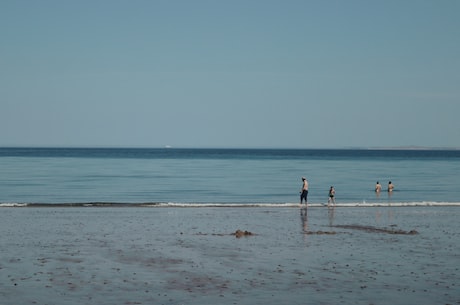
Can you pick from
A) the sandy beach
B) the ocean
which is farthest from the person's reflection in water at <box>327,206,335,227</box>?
the sandy beach

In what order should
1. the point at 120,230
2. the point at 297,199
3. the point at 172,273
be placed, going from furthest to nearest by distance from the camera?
the point at 297,199, the point at 120,230, the point at 172,273

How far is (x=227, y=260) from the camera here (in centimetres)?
2577

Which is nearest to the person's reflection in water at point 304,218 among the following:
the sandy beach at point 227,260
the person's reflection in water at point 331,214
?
the sandy beach at point 227,260

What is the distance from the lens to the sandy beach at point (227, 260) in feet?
65.3

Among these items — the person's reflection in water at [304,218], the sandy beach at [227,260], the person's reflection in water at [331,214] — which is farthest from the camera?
the person's reflection in water at [331,214]

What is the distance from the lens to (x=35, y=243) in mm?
30062

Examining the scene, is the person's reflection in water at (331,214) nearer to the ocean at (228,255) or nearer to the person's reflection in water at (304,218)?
the ocean at (228,255)

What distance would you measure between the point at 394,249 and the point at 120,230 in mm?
15600

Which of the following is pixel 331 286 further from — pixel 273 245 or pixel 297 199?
pixel 297 199

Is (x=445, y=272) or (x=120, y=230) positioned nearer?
(x=445, y=272)

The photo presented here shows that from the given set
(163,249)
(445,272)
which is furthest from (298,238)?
(445,272)

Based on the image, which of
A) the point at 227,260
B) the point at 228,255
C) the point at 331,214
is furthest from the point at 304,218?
the point at 227,260

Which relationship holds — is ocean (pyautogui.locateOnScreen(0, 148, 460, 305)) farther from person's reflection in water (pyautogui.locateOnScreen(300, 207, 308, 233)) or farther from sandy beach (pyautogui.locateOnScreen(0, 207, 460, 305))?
person's reflection in water (pyautogui.locateOnScreen(300, 207, 308, 233))

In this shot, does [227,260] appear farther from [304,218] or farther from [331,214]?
[331,214]
